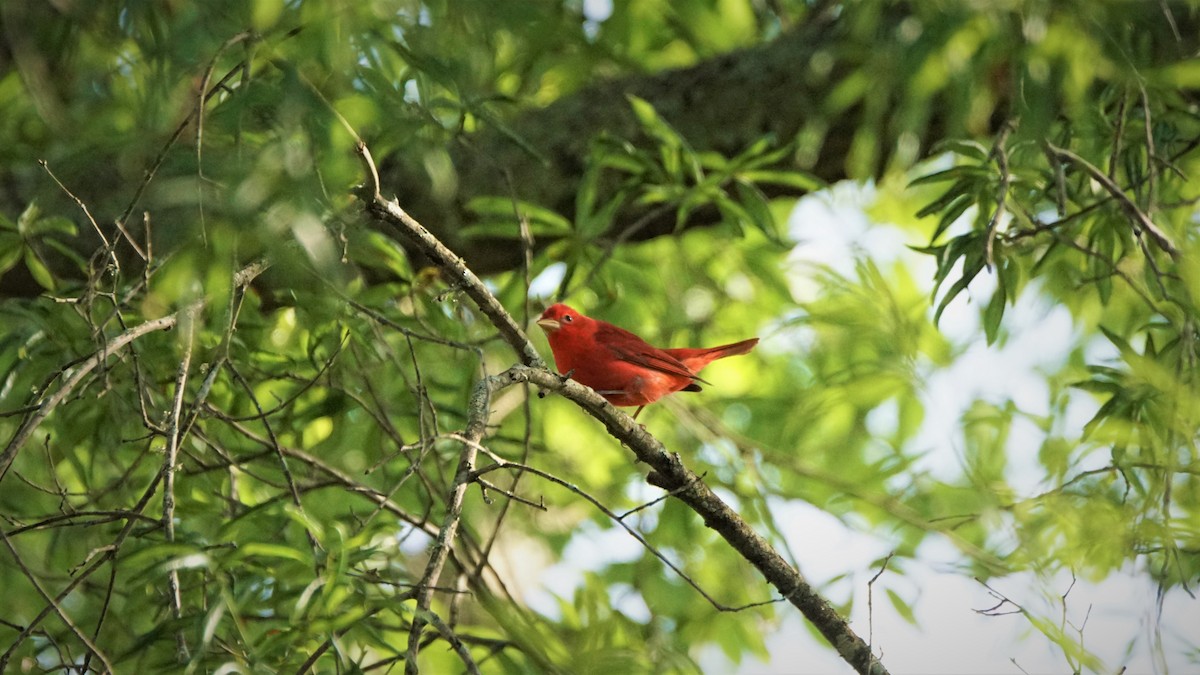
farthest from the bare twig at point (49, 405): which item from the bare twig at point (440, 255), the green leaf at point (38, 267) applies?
the green leaf at point (38, 267)

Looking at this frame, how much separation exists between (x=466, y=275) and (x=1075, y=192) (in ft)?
7.87

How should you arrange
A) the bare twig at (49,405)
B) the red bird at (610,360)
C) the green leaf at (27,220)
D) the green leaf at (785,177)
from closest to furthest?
the bare twig at (49,405), the green leaf at (27,220), the red bird at (610,360), the green leaf at (785,177)

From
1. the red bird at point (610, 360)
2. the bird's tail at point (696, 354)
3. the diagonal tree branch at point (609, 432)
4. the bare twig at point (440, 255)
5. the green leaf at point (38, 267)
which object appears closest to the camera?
the diagonal tree branch at point (609, 432)

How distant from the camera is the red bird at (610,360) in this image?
3.87m

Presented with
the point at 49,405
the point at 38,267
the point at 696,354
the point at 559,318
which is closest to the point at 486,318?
the point at 559,318

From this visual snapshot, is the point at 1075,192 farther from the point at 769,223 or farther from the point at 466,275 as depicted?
the point at 466,275

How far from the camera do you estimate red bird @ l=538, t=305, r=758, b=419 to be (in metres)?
3.87

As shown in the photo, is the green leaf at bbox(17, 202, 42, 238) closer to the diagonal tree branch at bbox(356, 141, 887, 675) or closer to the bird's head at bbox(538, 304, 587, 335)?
the diagonal tree branch at bbox(356, 141, 887, 675)

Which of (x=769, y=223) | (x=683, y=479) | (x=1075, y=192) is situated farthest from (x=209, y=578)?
(x=1075, y=192)

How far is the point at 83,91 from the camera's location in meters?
3.10

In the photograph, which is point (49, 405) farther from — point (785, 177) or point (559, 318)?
point (785, 177)

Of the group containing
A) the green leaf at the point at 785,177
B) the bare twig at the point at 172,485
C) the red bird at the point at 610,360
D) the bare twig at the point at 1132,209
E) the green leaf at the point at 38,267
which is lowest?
the bare twig at the point at 172,485

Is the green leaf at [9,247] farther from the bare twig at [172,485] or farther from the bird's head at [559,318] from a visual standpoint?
the bird's head at [559,318]

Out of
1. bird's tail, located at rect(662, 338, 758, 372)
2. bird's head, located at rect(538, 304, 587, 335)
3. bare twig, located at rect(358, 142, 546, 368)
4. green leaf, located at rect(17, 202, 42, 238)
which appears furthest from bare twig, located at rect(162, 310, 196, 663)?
bird's tail, located at rect(662, 338, 758, 372)
